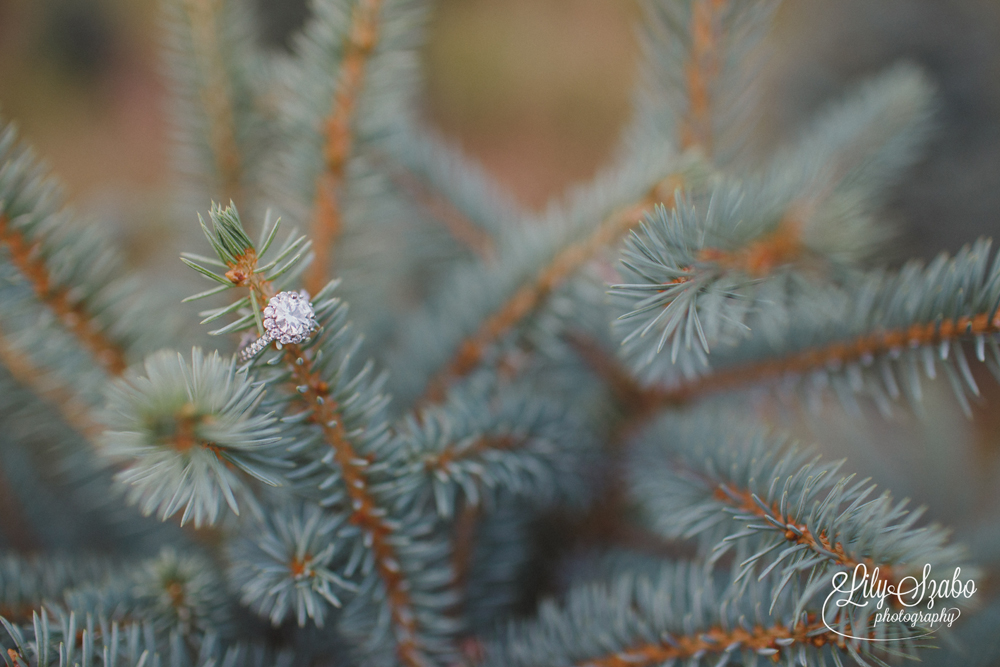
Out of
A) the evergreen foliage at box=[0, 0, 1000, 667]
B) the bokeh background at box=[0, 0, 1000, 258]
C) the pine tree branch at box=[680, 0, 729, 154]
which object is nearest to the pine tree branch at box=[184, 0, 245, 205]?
the evergreen foliage at box=[0, 0, 1000, 667]

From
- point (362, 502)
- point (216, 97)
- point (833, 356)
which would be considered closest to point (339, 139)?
point (216, 97)

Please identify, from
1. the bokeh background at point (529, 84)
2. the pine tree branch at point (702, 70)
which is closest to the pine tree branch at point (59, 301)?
the pine tree branch at point (702, 70)

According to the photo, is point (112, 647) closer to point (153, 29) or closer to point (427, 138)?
point (427, 138)

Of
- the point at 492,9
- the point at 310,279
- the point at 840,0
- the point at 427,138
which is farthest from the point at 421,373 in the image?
the point at 492,9

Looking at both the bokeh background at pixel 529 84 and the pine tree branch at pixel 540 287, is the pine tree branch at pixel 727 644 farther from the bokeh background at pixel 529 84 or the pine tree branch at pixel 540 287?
the bokeh background at pixel 529 84

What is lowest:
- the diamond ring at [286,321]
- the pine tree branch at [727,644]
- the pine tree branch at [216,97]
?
the pine tree branch at [727,644]

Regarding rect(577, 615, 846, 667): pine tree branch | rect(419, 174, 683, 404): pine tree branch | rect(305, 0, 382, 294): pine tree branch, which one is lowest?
rect(577, 615, 846, 667): pine tree branch

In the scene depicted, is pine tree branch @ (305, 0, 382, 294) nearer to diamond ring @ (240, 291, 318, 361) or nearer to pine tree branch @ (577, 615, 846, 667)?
diamond ring @ (240, 291, 318, 361)
